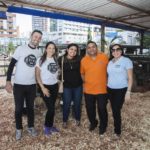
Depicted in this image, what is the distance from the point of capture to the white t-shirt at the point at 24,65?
356cm

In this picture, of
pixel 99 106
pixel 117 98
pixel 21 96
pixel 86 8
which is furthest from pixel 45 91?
pixel 86 8

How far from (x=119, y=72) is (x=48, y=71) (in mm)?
1190

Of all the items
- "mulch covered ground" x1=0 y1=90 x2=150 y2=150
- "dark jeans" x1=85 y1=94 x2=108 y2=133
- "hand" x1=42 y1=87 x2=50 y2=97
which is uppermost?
"hand" x1=42 y1=87 x2=50 y2=97

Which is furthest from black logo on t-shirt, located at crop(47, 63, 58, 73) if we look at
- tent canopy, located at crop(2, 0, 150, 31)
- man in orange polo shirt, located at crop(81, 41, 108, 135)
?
tent canopy, located at crop(2, 0, 150, 31)

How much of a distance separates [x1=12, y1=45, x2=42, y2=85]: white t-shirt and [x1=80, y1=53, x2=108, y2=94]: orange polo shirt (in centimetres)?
93

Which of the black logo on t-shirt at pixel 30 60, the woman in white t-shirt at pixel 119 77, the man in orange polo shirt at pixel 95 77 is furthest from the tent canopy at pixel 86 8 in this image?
the woman in white t-shirt at pixel 119 77

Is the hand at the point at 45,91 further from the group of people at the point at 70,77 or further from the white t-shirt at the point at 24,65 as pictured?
the white t-shirt at the point at 24,65

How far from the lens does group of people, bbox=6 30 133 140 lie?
11.8 ft

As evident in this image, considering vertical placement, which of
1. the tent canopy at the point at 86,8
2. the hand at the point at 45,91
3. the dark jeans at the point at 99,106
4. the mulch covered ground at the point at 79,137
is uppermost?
the tent canopy at the point at 86,8

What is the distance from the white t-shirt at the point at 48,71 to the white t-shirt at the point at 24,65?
0.17 meters

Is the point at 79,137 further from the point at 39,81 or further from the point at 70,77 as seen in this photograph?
the point at 39,81

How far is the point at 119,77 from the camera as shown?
3.60 meters

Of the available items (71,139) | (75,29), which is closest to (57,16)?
(71,139)

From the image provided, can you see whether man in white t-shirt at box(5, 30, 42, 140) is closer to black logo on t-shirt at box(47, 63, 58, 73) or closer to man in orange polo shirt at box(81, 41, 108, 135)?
black logo on t-shirt at box(47, 63, 58, 73)
